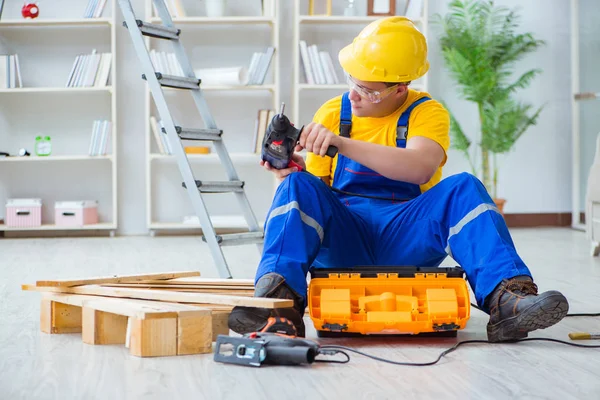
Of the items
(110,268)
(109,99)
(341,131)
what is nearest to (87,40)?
(109,99)

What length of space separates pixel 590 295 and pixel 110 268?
6.90 ft

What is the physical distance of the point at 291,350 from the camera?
66.4 inches

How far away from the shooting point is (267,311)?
1.85m

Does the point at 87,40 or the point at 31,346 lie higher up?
the point at 87,40

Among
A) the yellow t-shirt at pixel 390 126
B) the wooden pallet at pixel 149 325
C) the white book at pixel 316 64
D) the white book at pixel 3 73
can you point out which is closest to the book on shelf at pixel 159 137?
the white book at pixel 3 73

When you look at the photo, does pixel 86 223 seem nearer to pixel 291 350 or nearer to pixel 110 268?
pixel 110 268

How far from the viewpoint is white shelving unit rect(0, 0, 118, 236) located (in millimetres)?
5891

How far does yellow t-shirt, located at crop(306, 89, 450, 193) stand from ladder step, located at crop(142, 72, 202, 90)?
1084mm

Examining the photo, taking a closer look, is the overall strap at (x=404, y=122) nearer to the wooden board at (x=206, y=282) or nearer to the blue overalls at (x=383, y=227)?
the blue overalls at (x=383, y=227)

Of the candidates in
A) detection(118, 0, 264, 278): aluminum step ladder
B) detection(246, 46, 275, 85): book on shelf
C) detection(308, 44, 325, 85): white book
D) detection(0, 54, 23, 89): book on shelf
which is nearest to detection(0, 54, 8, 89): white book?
detection(0, 54, 23, 89): book on shelf

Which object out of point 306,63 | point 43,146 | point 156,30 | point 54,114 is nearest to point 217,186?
point 156,30

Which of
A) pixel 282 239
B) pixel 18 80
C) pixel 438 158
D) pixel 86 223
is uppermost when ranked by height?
pixel 18 80

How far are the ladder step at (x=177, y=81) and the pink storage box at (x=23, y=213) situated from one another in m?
2.61

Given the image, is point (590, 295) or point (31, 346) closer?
point (31, 346)
